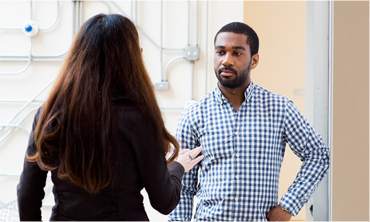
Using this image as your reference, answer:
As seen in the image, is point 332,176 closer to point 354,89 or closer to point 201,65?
point 354,89

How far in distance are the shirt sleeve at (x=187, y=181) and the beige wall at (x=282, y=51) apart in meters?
2.54

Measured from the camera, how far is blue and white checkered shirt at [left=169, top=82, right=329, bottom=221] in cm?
132

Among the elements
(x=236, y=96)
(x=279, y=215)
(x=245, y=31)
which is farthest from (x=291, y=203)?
(x=245, y=31)

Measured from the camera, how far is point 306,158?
A: 4.56 ft

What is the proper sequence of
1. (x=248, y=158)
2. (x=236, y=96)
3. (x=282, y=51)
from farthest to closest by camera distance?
(x=282, y=51) < (x=236, y=96) < (x=248, y=158)

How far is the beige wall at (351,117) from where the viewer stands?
666 millimetres

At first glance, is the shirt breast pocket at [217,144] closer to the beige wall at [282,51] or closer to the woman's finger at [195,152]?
the woman's finger at [195,152]

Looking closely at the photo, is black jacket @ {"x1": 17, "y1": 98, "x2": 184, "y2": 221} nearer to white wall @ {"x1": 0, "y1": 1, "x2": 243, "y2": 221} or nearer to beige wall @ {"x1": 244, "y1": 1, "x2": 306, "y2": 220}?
white wall @ {"x1": 0, "y1": 1, "x2": 243, "y2": 221}

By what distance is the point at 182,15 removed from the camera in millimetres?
2699

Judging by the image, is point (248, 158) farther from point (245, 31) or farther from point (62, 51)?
point (62, 51)

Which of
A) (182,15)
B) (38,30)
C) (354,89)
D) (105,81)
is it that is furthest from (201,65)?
(354,89)

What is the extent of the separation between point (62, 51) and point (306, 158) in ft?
6.70

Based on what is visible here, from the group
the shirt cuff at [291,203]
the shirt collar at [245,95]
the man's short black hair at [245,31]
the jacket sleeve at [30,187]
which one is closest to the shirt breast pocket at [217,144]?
the shirt collar at [245,95]

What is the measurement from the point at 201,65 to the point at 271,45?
145cm
